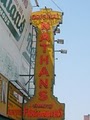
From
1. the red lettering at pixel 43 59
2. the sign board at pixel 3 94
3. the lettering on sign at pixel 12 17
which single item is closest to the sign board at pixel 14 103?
the sign board at pixel 3 94

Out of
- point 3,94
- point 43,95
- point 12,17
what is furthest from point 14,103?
point 12,17

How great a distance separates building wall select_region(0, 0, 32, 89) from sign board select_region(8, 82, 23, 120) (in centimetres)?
69

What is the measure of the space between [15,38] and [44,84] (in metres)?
2.73

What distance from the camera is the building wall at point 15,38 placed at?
59.5 feet

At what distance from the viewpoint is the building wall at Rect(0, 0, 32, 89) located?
18138 mm

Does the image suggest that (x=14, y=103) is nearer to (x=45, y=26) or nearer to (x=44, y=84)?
(x=44, y=84)

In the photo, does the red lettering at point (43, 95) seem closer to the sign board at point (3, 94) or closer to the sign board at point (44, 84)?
the sign board at point (44, 84)

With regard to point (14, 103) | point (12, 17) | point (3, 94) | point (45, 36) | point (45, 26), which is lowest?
point (14, 103)

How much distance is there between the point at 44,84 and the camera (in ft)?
69.3

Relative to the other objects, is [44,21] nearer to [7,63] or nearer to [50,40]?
[50,40]

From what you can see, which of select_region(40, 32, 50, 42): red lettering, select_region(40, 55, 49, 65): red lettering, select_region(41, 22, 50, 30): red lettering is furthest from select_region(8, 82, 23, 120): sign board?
select_region(41, 22, 50, 30): red lettering

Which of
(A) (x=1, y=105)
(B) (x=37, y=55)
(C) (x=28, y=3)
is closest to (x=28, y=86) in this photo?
(B) (x=37, y=55)

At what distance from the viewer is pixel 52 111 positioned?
20.8m

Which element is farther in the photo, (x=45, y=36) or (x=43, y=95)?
(x=45, y=36)
